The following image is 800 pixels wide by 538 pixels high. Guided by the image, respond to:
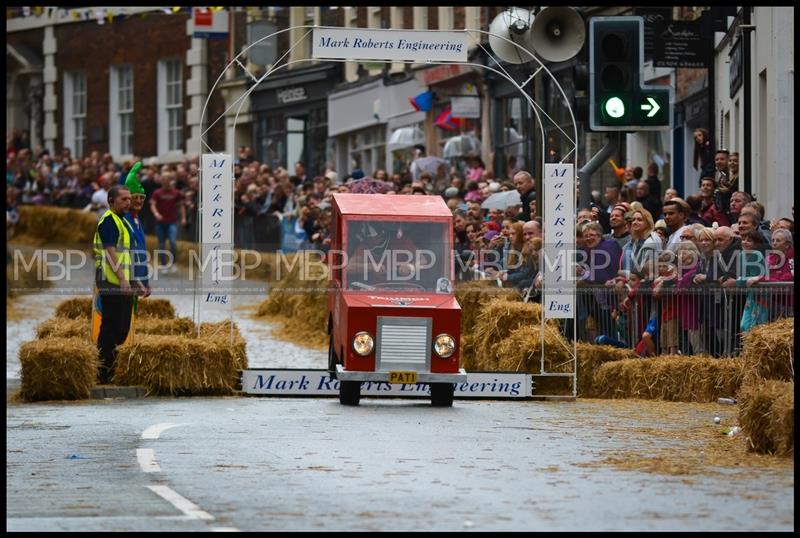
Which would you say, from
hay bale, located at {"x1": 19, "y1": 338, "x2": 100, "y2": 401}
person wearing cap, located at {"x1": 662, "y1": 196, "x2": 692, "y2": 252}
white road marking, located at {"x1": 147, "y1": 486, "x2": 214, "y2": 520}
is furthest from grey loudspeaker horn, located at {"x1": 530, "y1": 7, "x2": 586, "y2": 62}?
white road marking, located at {"x1": 147, "y1": 486, "x2": 214, "y2": 520}

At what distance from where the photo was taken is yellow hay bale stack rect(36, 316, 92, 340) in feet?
76.7

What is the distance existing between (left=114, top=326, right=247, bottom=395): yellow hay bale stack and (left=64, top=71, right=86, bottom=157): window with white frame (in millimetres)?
44750

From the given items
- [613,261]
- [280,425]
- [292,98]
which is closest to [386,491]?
[280,425]

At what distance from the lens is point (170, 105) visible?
62.4 metres

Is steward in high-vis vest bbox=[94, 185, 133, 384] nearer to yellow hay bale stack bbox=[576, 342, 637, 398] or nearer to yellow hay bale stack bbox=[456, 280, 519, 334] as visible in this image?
yellow hay bale stack bbox=[456, 280, 519, 334]

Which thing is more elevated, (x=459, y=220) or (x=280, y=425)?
(x=459, y=220)

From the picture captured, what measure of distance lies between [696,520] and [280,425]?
7.26m

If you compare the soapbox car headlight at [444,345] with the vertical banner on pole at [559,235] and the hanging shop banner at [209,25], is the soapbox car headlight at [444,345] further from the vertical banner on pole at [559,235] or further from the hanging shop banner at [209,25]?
the hanging shop banner at [209,25]

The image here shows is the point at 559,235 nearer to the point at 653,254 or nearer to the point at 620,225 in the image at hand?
the point at 653,254

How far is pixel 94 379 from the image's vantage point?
Result: 2105 centimetres

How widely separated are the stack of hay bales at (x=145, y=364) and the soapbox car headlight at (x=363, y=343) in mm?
2274

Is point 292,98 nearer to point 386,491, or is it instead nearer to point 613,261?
point 613,261

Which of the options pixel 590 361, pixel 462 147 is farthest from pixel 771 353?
pixel 462 147

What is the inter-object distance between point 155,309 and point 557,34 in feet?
24.3
